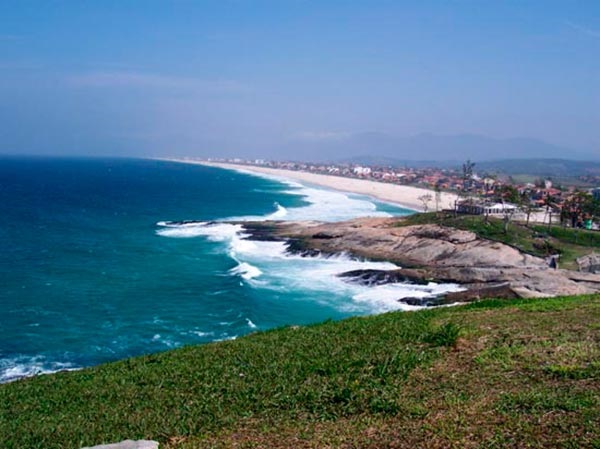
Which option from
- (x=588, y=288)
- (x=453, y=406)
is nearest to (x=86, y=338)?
(x=453, y=406)

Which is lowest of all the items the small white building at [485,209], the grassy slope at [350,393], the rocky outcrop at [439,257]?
the rocky outcrop at [439,257]

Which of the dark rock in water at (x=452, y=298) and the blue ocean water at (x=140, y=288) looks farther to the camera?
the dark rock in water at (x=452, y=298)

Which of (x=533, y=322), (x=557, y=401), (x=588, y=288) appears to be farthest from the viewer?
(x=588, y=288)

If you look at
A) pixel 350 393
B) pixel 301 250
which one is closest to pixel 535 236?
pixel 301 250

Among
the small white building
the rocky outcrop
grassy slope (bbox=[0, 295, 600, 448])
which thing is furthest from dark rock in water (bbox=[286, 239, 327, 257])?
grassy slope (bbox=[0, 295, 600, 448])

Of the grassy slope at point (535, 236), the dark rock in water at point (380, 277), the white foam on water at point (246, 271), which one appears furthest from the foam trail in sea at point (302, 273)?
the grassy slope at point (535, 236)

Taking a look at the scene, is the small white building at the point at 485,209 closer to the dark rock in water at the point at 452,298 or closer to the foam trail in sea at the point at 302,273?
the foam trail in sea at the point at 302,273

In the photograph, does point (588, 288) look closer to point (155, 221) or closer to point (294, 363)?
point (294, 363)
